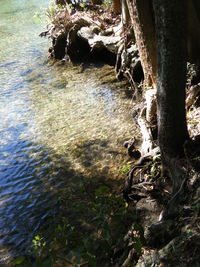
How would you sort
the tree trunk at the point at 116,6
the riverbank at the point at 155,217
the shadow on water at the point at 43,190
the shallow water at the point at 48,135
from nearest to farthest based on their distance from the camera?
1. the riverbank at the point at 155,217
2. the shadow on water at the point at 43,190
3. the shallow water at the point at 48,135
4. the tree trunk at the point at 116,6

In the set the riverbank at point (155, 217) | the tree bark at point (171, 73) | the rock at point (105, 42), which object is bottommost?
the riverbank at point (155, 217)

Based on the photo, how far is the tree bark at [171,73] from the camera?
3.80 metres

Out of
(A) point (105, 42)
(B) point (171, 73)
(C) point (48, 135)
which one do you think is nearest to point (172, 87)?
(B) point (171, 73)

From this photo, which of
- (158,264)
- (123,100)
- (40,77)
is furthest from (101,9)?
(158,264)

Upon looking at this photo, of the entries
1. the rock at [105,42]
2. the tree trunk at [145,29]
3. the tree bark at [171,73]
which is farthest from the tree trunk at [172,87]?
the rock at [105,42]

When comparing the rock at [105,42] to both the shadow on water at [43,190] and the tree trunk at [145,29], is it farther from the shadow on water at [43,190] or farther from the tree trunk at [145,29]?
the shadow on water at [43,190]

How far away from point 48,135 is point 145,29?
3.33m

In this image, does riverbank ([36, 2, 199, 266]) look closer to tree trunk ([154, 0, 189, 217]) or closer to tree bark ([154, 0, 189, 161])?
tree trunk ([154, 0, 189, 217])

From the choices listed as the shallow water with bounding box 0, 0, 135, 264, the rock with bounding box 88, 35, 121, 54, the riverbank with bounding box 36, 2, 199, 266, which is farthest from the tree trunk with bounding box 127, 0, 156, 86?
the rock with bounding box 88, 35, 121, 54

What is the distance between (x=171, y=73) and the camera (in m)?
4.11

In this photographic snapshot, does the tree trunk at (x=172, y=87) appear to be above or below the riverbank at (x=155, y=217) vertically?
above

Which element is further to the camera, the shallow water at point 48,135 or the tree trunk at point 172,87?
the shallow water at point 48,135

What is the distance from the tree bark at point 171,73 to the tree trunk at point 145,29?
98.5 inches

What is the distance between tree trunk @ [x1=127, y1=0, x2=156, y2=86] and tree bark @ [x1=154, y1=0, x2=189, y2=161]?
250 centimetres
